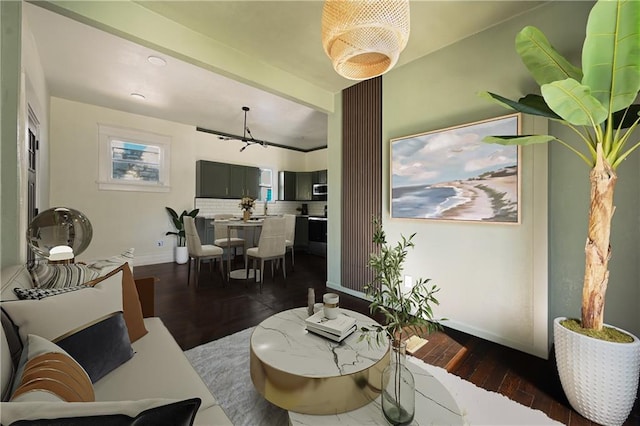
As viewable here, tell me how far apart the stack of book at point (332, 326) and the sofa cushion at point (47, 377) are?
1.00m

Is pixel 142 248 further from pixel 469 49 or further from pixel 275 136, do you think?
pixel 469 49

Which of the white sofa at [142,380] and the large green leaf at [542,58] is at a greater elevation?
the large green leaf at [542,58]

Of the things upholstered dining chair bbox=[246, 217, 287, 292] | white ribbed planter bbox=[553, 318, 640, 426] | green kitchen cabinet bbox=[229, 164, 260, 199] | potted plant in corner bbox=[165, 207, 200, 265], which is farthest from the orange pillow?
green kitchen cabinet bbox=[229, 164, 260, 199]

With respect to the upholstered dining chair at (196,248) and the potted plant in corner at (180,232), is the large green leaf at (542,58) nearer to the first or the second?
the upholstered dining chair at (196,248)

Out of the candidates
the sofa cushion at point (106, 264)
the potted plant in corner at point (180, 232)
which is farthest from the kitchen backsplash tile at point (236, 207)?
the sofa cushion at point (106, 264)

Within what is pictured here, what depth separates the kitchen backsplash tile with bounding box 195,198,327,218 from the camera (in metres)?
5.86

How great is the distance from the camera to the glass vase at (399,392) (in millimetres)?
1062

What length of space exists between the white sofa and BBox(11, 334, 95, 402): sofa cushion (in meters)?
0.05

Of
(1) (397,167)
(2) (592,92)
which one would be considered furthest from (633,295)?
(1) (397,167)

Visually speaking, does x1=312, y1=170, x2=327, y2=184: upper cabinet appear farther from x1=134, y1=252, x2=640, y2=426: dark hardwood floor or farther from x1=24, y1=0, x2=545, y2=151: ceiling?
x1=134, y1=252, x2=640, y2=426: dark hardwood floor

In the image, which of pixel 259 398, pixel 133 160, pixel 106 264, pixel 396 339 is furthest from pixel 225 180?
pixel 396 339

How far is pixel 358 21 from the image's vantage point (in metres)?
1.36

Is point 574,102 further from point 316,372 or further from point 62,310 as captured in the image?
point 62,310

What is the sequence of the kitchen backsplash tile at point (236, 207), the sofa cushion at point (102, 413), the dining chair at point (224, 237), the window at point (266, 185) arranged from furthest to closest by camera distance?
the window at point (266, 185), the kitchen backsplash tile at point (236, 207), the dining chair at point (224, 237), the sofa cushion at point (102, 413)
